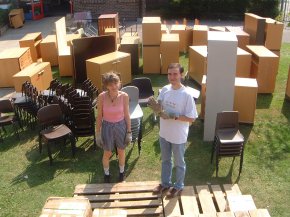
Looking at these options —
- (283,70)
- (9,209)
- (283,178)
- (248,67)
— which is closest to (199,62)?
(248,67)

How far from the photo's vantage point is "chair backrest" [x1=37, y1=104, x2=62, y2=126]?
7480mm

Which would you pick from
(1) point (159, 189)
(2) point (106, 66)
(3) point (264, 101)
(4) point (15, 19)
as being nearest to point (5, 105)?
(2) point (106, 66)

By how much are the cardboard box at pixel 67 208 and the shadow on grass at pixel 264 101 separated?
6458 millimetres

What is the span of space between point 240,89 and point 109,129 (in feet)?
12.2

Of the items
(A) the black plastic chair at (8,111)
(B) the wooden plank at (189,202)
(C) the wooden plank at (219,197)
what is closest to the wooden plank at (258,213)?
(C) the wooden plank at (219,197)

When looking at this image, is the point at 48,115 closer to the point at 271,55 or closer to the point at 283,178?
the point at 283,178

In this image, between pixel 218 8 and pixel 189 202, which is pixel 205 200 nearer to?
pixel 189 202

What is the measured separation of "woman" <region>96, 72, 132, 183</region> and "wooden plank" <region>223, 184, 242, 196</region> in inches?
71.0

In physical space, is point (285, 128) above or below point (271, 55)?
below

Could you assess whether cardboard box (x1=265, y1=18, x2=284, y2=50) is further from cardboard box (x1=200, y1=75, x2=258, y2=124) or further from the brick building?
the brick building

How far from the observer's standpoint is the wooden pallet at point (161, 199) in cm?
548

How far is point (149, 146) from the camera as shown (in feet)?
25.9

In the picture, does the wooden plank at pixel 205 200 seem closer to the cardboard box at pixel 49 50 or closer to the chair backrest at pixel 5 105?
the chair backrest at pixel 5 105

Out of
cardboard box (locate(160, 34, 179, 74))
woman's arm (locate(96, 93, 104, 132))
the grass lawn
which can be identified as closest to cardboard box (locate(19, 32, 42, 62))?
cardboard box (locate(160, 34, 179, 74))
